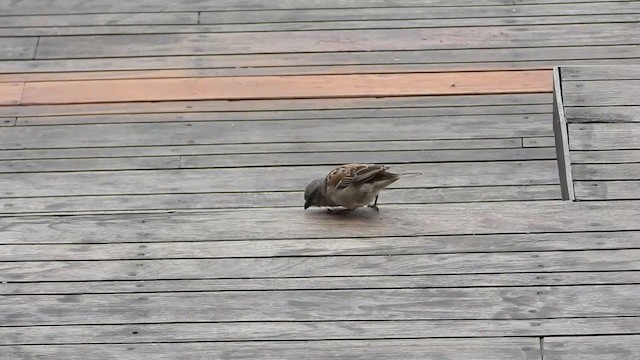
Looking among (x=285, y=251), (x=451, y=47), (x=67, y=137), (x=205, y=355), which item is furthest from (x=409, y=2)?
(x=205, y=355)

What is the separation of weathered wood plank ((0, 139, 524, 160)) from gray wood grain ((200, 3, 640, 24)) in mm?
1133

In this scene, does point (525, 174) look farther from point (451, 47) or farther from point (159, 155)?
point (159, 155)

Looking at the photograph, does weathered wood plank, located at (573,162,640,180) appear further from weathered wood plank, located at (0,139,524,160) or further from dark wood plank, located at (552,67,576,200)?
weathered wood plank, located at (0,139,524,160)

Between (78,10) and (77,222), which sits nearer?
(77,222)

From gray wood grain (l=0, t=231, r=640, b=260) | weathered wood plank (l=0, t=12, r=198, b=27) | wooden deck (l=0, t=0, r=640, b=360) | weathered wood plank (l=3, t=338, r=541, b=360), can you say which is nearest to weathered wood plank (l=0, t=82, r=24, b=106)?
wooden deck (l=0, t=0, r=640, b=360)

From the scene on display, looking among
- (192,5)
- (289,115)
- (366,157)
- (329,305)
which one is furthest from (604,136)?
(192,5)

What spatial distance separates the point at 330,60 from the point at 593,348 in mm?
3056

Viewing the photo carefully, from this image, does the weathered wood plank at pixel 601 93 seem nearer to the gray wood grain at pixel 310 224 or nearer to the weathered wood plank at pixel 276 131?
the gray wood grain at pixel 310 224

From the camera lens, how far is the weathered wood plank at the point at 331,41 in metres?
6.26

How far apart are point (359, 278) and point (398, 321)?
25cm

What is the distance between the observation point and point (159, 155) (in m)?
5.57

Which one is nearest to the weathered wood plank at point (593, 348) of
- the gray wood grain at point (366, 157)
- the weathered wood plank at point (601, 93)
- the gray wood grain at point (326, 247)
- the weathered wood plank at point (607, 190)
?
the gray wood grain at point (326, 247)

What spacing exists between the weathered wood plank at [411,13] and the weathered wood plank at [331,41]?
0.43ft

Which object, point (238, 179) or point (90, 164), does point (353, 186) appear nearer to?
point (238, 179)
